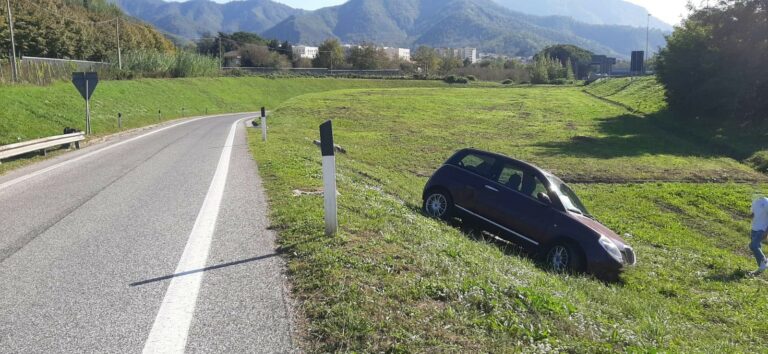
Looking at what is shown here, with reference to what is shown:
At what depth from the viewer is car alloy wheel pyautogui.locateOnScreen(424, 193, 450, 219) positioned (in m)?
10.9

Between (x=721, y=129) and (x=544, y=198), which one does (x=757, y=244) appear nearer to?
(x=544, y=198)

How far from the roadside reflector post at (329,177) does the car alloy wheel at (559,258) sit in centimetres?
423


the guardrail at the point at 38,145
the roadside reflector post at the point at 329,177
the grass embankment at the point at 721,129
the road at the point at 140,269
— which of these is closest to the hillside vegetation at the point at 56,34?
the guardrail at the point at 38,145

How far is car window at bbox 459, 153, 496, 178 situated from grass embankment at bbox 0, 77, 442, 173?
10960mm

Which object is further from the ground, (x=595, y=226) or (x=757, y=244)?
(x=595, y=226)

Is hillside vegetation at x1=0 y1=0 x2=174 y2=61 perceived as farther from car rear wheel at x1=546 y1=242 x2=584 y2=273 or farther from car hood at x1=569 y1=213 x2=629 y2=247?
car hood at x1=569 y1=213 x2=629 y2=247

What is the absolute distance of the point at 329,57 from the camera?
121 m

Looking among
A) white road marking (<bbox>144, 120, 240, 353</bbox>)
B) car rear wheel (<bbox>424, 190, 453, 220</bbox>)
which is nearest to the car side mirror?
car rear wheel (<bbox>424, 190, 453, 220</bbox>)

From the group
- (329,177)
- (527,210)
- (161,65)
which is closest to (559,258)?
(527,210)

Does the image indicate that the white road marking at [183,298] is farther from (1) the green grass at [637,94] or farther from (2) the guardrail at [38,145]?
(1) the green grass at [637,94]

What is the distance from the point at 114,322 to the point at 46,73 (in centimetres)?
3656

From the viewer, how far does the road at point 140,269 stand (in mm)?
4168

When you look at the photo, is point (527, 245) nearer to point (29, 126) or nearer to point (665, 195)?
point (665, 195)

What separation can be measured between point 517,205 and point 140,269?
248 inches
